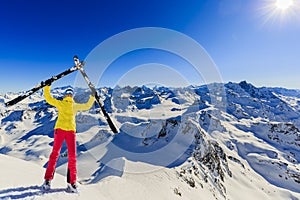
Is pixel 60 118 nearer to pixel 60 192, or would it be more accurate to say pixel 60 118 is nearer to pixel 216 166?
pixel 60 192

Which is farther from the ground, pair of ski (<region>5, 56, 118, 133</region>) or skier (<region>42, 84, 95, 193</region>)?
pair of ski (<region>5, 56, 118, 133</region>)

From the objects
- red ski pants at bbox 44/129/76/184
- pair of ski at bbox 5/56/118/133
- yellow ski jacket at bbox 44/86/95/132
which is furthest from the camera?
pair of ski at bbox 5/56/118/133

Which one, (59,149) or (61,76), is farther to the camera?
(61,76)

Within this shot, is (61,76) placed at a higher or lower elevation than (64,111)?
higher

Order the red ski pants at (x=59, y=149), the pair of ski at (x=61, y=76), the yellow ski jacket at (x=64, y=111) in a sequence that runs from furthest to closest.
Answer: the pair of ski at (x=61, y=76), the yellow ski jacket at (x=64, y=111), the red ski pants at (x=59, y=149)

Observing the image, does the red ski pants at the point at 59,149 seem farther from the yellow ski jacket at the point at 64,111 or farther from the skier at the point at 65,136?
the yellow ski jacket at the point at 64,111

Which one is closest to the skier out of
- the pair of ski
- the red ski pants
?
Answer: the red ski pants

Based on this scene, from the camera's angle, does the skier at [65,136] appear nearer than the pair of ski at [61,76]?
Yes

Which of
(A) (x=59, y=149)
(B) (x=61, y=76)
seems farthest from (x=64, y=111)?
(B) (x=61, y=76)

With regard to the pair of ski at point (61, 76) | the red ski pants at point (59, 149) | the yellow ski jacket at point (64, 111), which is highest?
the pair of ski at point (61, 76)

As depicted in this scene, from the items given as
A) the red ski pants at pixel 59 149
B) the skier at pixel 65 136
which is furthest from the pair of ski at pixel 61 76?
the red ski pants at pixel 59 149

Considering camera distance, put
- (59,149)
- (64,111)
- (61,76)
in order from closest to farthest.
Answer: (59,149) < (64,111) < (61,76)

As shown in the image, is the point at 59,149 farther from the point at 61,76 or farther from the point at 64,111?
the point at 61,76

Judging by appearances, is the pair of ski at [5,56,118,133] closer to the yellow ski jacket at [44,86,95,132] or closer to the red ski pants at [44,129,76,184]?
the yellow ski jacket at [44,86,95,132]
